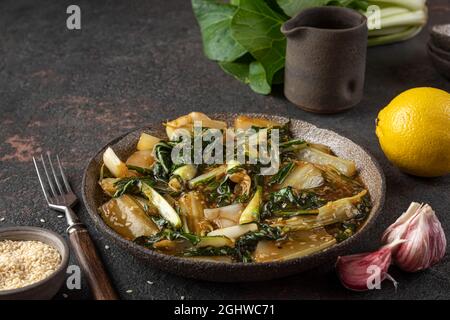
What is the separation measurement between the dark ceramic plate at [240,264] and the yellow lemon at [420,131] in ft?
0.56

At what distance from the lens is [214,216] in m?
2.18

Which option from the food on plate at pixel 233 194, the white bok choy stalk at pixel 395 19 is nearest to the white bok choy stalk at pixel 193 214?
the food on plate at pixel 233 194

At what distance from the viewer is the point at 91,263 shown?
2.09m

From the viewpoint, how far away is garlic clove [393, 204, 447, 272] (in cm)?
206

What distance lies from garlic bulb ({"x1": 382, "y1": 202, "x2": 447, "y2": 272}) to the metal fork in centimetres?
84

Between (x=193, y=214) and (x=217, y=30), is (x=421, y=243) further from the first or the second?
(x=217, y=30)

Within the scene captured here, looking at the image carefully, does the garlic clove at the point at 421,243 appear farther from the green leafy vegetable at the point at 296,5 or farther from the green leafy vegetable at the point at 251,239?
the green leafy vegetable at the point at 296,5

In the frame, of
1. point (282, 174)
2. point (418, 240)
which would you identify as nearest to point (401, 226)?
point (418, 240)

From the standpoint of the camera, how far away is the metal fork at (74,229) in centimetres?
202

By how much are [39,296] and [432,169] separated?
4.71ft

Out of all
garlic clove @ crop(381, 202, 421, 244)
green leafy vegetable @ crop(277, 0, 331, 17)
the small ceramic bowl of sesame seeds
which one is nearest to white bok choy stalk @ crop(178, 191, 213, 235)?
the small ceramic bowl of sesame seeds

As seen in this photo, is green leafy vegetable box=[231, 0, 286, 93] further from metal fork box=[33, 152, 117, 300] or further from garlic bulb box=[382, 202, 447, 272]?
garlic bulb box=[382, 202, 447, 272]

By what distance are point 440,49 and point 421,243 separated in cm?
146

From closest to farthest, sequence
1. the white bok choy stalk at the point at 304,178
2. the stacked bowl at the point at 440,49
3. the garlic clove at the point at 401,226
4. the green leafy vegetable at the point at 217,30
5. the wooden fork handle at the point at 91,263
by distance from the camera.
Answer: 1. the wooden fork handle at the point at 91,263
2. the garlic clove at the point at 401,226
3. the white bok choy stalk at the point at 304,178
4. the stacked bowl at the point at 440,49
5. the green leafy vegetable at the point at 217,30
